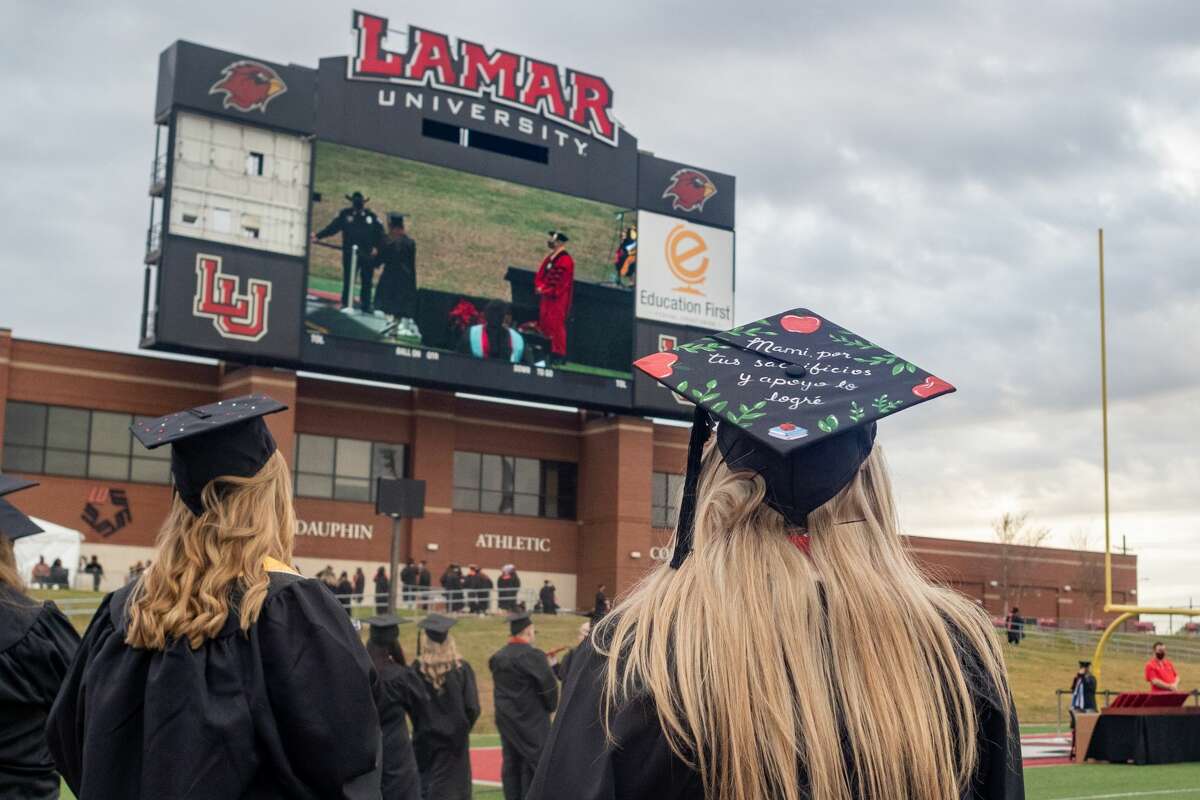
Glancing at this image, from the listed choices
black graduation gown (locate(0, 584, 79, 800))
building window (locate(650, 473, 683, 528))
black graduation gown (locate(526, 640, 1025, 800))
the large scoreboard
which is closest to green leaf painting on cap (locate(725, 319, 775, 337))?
black graduation gown (locate(526, 640, 1025, 800))

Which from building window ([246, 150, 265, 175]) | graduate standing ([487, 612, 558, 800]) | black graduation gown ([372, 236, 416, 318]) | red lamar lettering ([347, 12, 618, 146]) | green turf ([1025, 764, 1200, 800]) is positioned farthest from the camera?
red lamar lettering ([347, 12, 618, 146])

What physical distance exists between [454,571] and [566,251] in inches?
426

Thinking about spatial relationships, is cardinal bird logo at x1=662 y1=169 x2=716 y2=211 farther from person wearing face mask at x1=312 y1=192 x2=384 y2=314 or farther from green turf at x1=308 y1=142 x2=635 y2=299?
person wearing face mask at x1=312 y1=192 x2=384 y2=314

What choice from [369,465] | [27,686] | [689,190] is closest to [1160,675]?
[27,686]

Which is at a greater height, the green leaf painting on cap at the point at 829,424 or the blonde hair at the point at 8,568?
the green leaf painting on cap at the point at 829,424

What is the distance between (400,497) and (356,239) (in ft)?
50.1

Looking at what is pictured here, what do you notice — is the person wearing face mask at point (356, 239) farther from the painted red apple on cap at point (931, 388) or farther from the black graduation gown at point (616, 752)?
the black graduation gown at point (616, 752)

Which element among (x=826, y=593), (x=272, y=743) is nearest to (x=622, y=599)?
(x=826, y=593)

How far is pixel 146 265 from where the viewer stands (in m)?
39.2

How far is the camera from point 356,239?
132ft

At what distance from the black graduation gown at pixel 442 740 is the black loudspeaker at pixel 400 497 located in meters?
15.1

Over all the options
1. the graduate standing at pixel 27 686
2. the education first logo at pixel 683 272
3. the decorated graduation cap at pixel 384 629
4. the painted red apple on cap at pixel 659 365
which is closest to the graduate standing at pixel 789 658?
the painted red apple on cap at pixel 659 365

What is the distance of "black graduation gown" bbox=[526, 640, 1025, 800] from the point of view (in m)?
2.28

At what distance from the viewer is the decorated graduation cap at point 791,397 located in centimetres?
246
